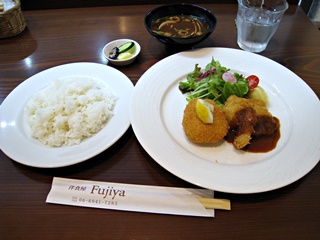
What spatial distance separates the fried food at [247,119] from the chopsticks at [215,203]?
0.97 ft

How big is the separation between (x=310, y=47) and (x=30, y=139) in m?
2.05

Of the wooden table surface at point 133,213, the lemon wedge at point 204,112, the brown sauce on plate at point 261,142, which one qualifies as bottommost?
the wooden table surface at point 133,213

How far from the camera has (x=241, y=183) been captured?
106 centimetres

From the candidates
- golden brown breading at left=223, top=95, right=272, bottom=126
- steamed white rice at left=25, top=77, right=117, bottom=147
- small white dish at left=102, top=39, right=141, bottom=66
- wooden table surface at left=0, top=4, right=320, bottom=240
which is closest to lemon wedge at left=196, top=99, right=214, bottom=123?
golden brown breading at left=223, top=95, right=272, bottom=126

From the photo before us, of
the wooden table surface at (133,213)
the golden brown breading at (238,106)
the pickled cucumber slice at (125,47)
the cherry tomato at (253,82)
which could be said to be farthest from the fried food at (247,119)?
the pickled cucumber slice at (125,47)

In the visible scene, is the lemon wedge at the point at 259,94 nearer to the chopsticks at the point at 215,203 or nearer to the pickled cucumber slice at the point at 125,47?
the chopsticks at the point at 215,203

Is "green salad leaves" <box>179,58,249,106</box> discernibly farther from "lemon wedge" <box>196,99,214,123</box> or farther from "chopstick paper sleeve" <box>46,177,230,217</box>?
"chopstick paper sleeve" <box>46,177,230,217</box>

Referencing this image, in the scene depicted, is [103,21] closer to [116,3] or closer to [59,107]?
[116,3]

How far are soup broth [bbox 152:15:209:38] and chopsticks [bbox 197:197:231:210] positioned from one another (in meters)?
1.20

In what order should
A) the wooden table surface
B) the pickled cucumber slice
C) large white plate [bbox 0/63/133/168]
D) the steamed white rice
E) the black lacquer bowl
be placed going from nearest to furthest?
the wooden table surface < large white plate [bbox 0/63/133/168] < the steamed white rice < the black lacquer bowl < the pickled cucumber slice

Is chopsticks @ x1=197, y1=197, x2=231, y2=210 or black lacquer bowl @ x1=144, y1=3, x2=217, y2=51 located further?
black lacquer bowl @ x1=144, y1=3, x2=217, y2=51

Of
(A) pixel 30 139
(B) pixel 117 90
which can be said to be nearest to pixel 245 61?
(B) pixel 117 90

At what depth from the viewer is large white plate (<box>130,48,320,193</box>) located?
1.09 meters

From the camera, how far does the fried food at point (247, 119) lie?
1245mm
